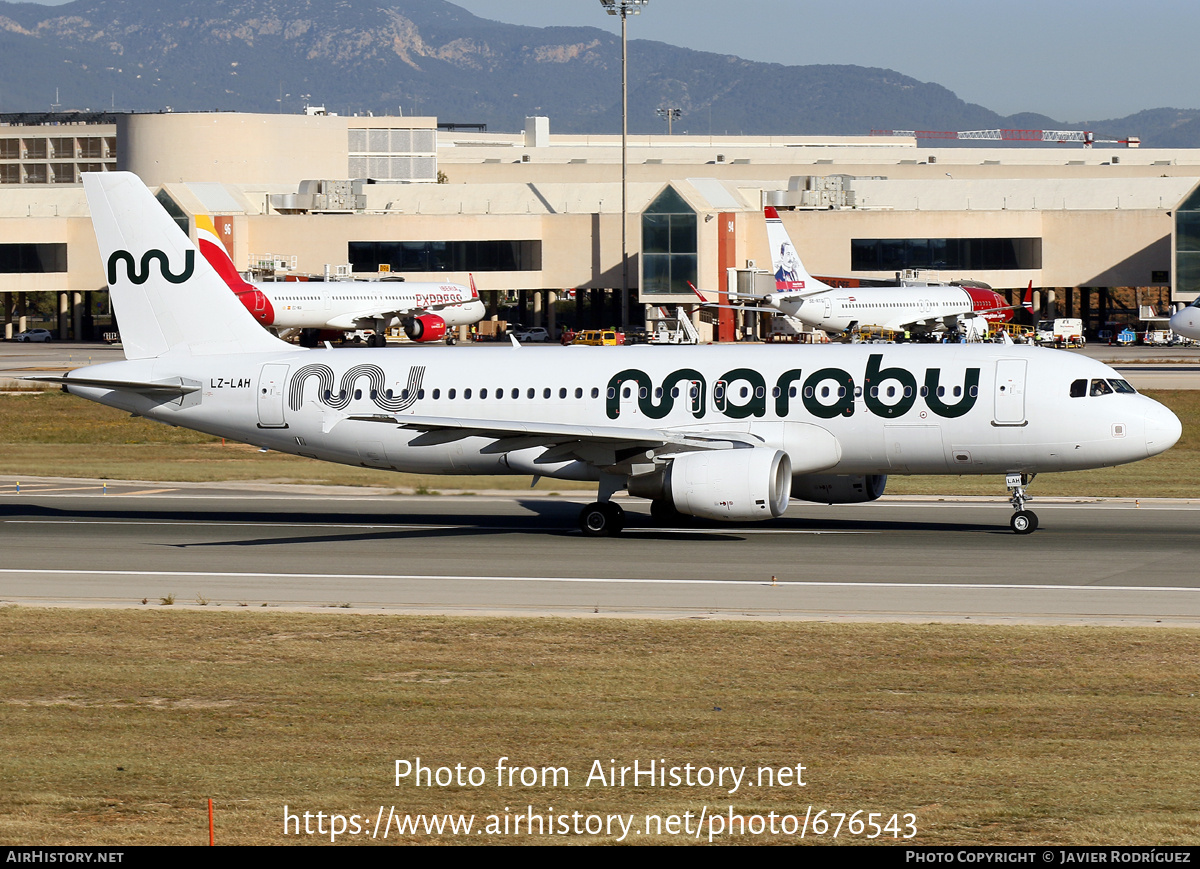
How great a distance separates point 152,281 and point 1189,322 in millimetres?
52035

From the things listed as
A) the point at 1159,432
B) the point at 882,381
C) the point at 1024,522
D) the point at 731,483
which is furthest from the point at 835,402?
the point at 1159,432

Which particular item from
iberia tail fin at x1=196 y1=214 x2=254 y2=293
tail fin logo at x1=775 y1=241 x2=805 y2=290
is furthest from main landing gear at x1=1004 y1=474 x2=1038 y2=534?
tail fin logo at x1=775 y1=241 x2=805 y2=290

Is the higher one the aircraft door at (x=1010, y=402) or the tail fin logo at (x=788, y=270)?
the tail fin logo at (x=788, y=270)

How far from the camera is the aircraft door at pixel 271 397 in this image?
36469 mm

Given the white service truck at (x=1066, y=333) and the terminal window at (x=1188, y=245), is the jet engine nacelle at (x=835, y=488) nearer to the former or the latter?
the white service truck at (x=1066, y=333)

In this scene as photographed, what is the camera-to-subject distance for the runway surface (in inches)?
1051

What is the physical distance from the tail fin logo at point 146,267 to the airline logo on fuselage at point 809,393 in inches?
450

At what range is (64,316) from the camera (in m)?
142

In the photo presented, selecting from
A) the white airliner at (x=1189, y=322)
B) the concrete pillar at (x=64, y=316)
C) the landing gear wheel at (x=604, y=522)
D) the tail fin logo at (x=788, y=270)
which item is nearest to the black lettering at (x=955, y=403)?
the landing gear wheel at (x=604, y=522)

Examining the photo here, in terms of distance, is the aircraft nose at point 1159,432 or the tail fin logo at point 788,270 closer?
the aircraft nose at point 1159,432

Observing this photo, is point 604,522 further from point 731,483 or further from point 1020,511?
point 1020,511

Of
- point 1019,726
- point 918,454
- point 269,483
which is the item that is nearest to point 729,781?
point 1019,726

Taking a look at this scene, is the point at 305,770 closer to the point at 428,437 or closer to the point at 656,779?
the point at 656,779

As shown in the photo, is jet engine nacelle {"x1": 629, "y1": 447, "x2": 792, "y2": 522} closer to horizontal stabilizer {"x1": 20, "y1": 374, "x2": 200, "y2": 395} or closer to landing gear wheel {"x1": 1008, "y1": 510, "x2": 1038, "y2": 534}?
landing gear wheel {"x1": 1008, "y1": 510, "x2": 1038, "y2": 534}
